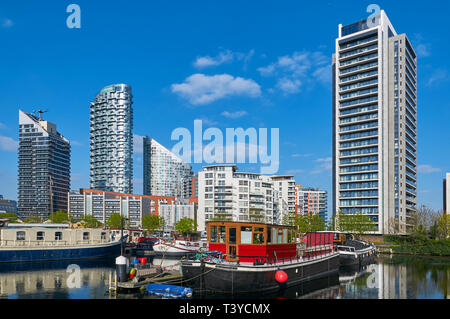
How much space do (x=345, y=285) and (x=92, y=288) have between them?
23.0 meters

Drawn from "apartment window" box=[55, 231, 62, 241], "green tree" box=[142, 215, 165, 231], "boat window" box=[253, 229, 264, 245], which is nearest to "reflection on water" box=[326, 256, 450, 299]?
"boat window" box=[253, 229, 264, 245]

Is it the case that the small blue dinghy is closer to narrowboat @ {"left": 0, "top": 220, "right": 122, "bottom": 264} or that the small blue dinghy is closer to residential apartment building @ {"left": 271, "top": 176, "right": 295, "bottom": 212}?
narrowboat @ {"left": 0, "top": 220, "right": 122, "bottom": 264}

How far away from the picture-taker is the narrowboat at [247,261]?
3014 centimetres

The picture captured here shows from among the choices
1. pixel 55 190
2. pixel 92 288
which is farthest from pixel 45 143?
pixel 92 288

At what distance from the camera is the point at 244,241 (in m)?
32.7

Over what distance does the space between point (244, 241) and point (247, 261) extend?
160cm

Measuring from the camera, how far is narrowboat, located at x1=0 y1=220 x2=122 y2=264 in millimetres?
53250

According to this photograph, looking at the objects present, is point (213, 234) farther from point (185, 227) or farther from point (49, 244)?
point (185, 227)

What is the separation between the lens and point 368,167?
10388cm

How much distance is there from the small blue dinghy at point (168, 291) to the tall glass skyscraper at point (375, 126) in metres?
80.8

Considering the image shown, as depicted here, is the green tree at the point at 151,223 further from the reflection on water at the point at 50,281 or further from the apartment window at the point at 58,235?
the reflection on water at the point at 50,281
